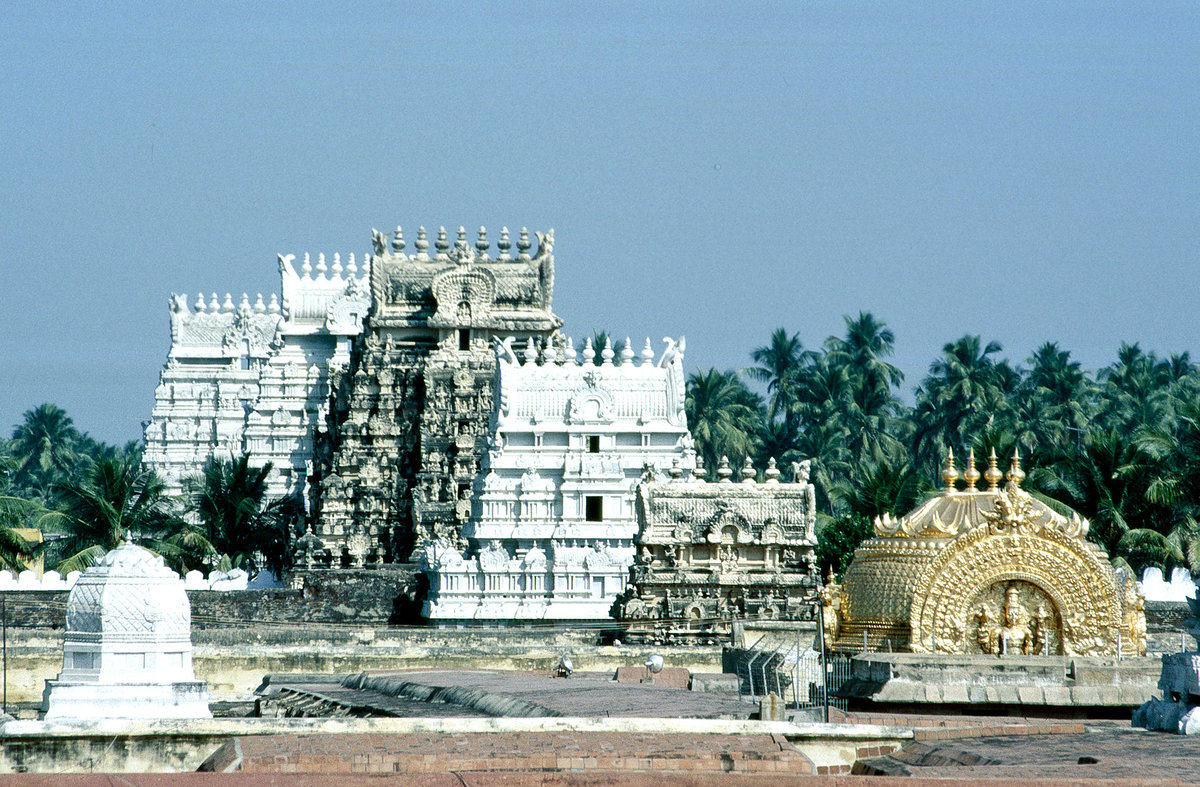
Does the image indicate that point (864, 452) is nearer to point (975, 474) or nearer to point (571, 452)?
point (571, 452)

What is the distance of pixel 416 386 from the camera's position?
224 feet

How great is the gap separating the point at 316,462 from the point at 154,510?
7255 mm

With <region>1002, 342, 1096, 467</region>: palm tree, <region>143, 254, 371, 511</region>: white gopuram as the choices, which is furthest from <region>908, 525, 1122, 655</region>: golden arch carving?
<region>1002, 342, 1096, 467</region>: palm tree

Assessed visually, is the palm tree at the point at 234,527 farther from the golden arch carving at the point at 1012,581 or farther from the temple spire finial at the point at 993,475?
the golden arch carving at the point at 1012,581

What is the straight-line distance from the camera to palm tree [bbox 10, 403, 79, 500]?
129375mm

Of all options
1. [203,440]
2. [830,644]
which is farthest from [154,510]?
[830,644]

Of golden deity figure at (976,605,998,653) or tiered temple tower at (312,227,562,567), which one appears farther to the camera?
tiered temple tower at (312,227,562,567)

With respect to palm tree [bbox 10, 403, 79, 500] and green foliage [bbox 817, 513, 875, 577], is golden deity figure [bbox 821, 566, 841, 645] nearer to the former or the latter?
green foliage [bbox 817, 513, 875, 577]

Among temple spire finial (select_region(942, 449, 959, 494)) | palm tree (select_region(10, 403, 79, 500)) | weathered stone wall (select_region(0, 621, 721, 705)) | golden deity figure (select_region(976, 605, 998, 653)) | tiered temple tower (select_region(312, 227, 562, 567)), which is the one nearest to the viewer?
golden deity figure (select_region(976, 605, 998, 653))

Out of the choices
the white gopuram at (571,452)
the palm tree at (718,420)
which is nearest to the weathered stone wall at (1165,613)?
the white gopuram at (571,452)

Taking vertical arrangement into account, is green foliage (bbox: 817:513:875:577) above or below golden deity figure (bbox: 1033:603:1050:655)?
above

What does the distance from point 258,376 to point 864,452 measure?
26271mm

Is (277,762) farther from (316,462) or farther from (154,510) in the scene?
(316,462)

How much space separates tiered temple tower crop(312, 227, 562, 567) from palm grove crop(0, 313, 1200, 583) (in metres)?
3.83
